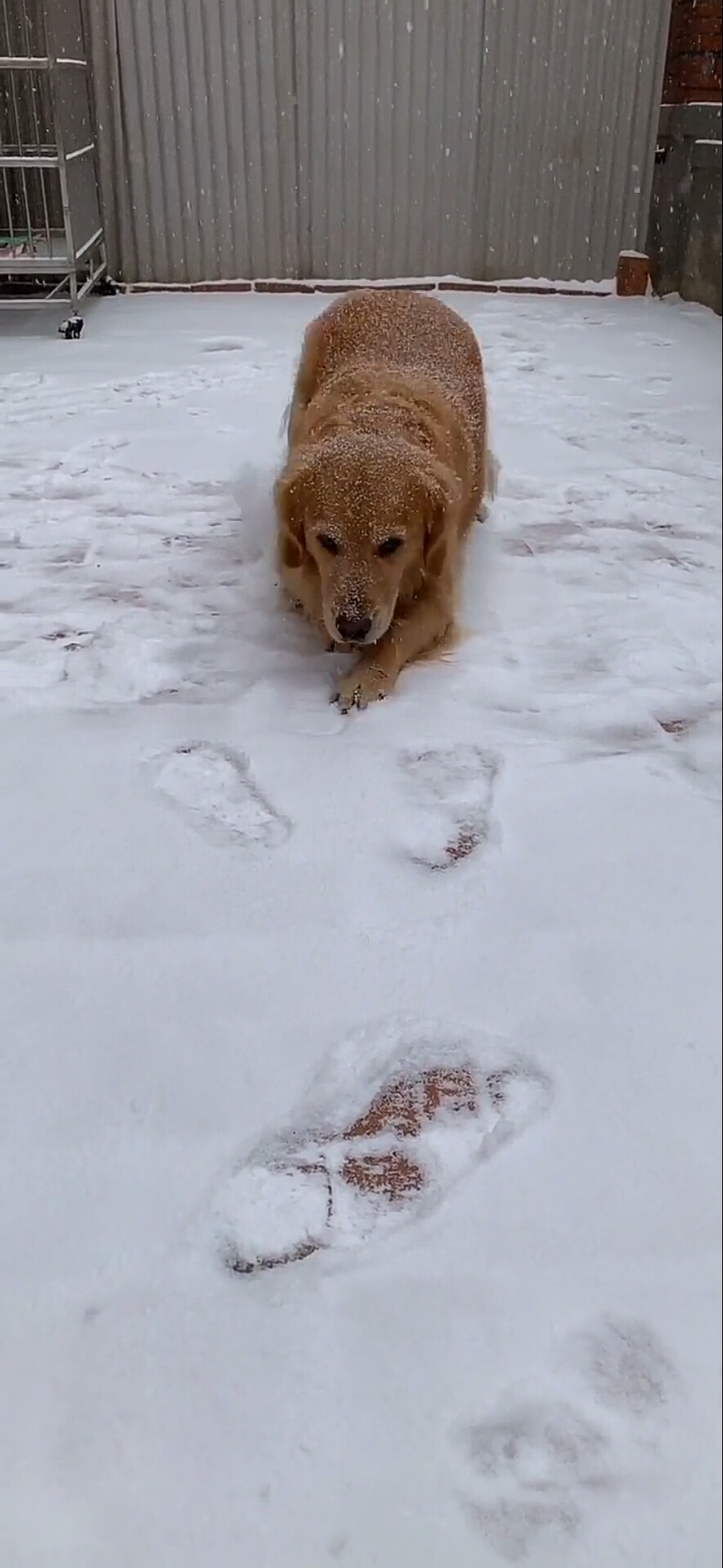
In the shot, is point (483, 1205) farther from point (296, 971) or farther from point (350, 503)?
point (350, 503)

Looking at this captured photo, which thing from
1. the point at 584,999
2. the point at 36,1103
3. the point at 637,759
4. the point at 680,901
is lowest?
the point at 36,1103

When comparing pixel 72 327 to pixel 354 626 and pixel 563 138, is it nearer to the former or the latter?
pixel 563 138

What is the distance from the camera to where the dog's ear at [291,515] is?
7.53 feet

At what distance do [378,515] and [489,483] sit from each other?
1.10 m

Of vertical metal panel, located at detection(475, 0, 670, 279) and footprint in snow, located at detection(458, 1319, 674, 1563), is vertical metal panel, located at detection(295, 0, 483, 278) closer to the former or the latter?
vertical metal panel, located at detection(475, 0, 670, 279)

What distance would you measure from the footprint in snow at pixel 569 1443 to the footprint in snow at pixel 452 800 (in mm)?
781

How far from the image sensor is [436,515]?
2.30 meters

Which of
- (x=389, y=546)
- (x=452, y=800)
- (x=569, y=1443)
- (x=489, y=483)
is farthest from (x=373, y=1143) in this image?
(x=489, y=483)

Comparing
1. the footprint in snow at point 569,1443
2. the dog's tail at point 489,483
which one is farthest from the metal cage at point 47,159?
the footprint in snow at point 569,1443

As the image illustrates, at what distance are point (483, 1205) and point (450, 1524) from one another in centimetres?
31

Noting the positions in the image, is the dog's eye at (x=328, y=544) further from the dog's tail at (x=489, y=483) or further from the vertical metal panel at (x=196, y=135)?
the vertical metal panel at (x=196, y=135)

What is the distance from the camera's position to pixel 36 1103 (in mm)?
1324

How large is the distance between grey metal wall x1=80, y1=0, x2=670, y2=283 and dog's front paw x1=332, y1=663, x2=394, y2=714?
461 cm

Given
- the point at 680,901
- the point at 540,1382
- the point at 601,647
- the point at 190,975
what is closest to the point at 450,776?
the point at 601,647
